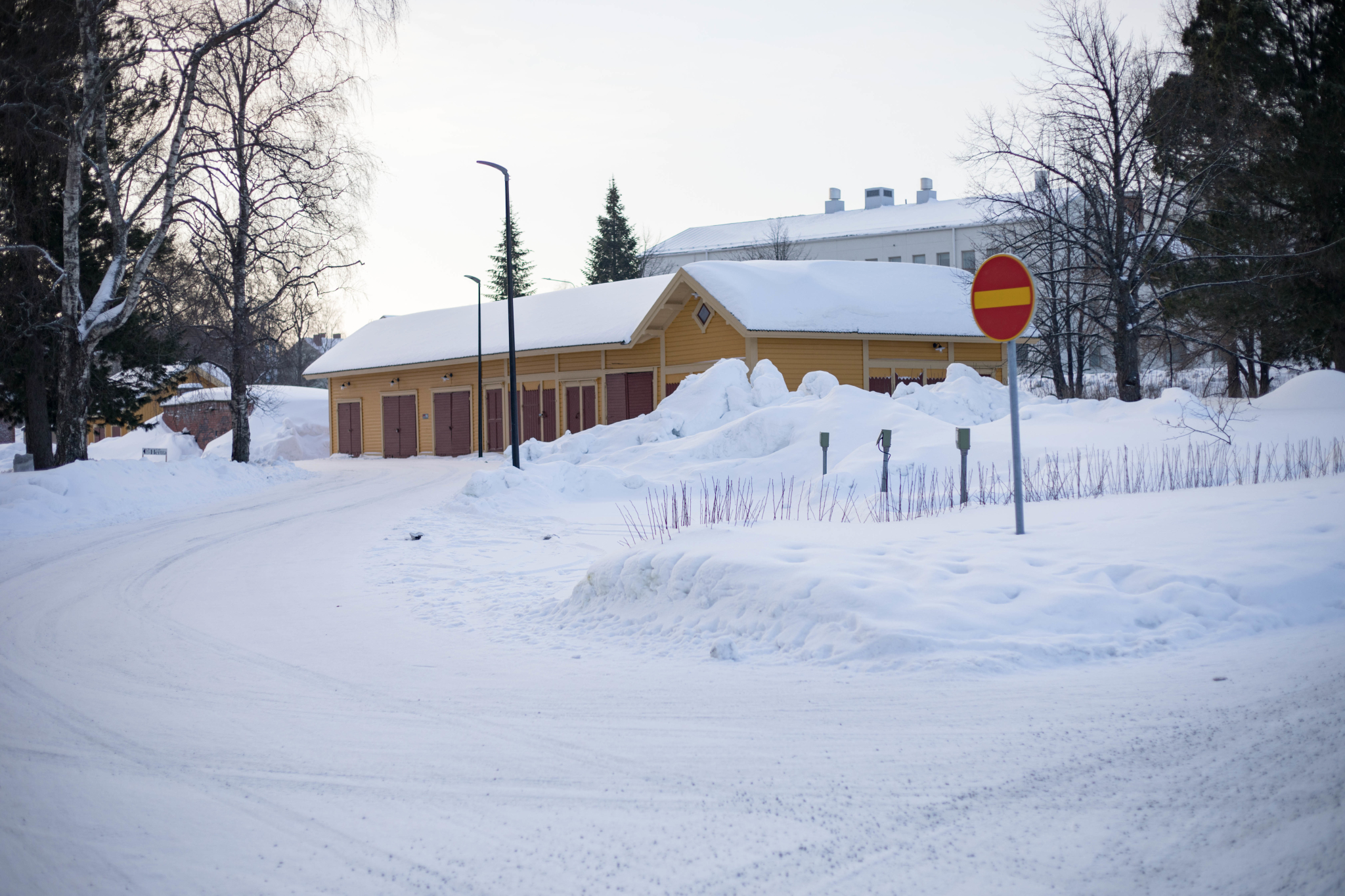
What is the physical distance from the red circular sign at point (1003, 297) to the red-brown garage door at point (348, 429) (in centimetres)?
3792

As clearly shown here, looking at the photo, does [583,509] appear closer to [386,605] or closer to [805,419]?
[805,419]

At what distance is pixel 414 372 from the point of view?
131 feet

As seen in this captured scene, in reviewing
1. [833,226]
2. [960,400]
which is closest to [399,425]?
[960,400]

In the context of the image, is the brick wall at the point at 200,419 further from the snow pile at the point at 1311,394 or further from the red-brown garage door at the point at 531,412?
the snow pile at the point at 1311,394

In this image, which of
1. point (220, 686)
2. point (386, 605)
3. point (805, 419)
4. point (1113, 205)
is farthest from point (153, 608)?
point (1113, 205)

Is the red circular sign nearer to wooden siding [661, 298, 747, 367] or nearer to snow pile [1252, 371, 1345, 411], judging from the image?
snow pile [1252, 371, 1345, 411]

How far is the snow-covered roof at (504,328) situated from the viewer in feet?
108

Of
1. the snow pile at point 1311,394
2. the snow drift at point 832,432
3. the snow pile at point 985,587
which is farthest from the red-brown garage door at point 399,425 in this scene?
the snow pile at point 985,587

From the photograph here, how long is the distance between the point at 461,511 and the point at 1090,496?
31.9 feet

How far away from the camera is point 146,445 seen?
49.4 metres

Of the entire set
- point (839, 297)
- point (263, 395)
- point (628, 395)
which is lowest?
point (628, 395)

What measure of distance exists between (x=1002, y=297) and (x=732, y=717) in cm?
518

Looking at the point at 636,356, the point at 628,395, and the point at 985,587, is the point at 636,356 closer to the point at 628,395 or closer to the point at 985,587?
the point at 628,395

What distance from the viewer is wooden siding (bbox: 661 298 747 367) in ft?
93.8
